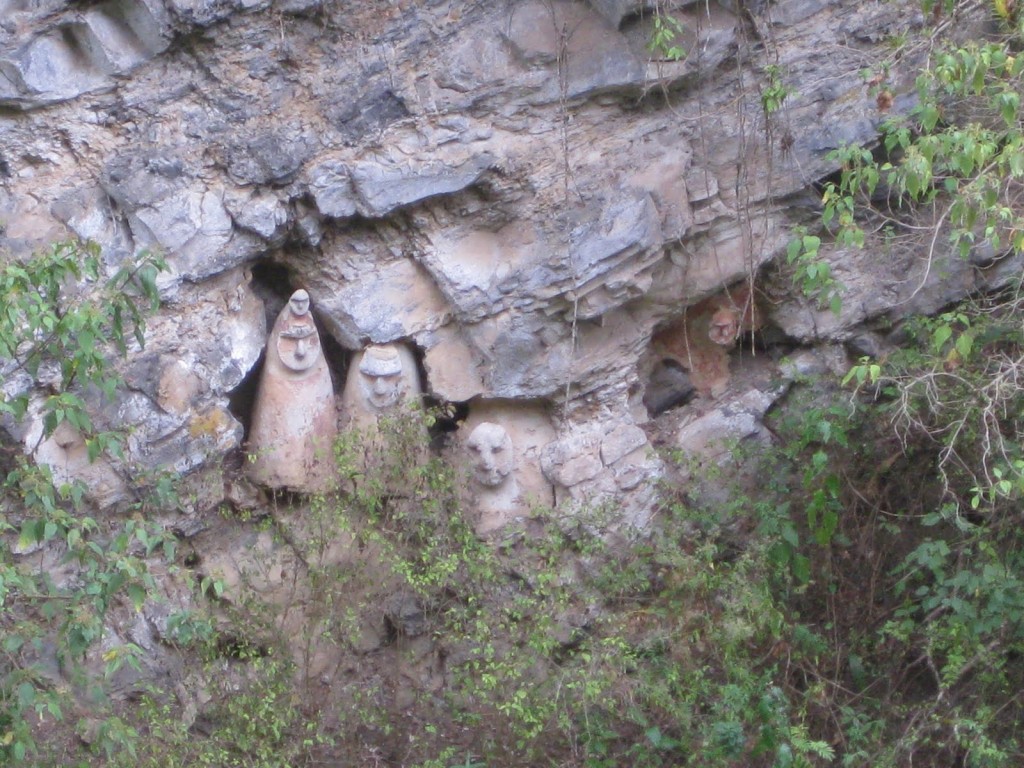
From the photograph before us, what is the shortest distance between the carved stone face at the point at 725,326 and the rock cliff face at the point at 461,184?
0.16 m

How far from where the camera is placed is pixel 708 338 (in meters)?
6.16

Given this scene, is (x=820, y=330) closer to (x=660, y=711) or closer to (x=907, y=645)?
(x=907, y=645)

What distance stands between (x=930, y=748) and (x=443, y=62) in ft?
10.4

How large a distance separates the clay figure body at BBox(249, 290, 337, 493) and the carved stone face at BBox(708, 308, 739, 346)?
1.76 meters

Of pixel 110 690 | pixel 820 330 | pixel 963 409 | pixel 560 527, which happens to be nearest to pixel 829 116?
pixel 820 330

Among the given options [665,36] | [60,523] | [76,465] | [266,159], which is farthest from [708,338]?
[60,523]

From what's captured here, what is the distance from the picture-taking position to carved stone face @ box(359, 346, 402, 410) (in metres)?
5.59

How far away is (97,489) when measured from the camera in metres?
5.14

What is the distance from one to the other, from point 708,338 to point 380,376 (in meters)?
1.53

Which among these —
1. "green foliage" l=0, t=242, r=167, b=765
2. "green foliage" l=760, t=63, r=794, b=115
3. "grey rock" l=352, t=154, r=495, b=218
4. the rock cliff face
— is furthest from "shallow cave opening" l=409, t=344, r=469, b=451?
"green foliage" l=760, t=63, r=794, b=115

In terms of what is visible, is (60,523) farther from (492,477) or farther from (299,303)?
(492,477)

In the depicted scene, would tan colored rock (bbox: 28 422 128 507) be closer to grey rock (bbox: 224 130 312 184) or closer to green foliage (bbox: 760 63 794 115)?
grey rock (bbox: 224 130 312 184)

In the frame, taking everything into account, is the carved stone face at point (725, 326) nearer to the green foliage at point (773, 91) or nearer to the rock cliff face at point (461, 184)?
the rock cliff face at point (461, 184)

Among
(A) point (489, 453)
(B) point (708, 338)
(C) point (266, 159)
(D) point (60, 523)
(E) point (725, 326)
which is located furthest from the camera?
(B) point (708, 338)
